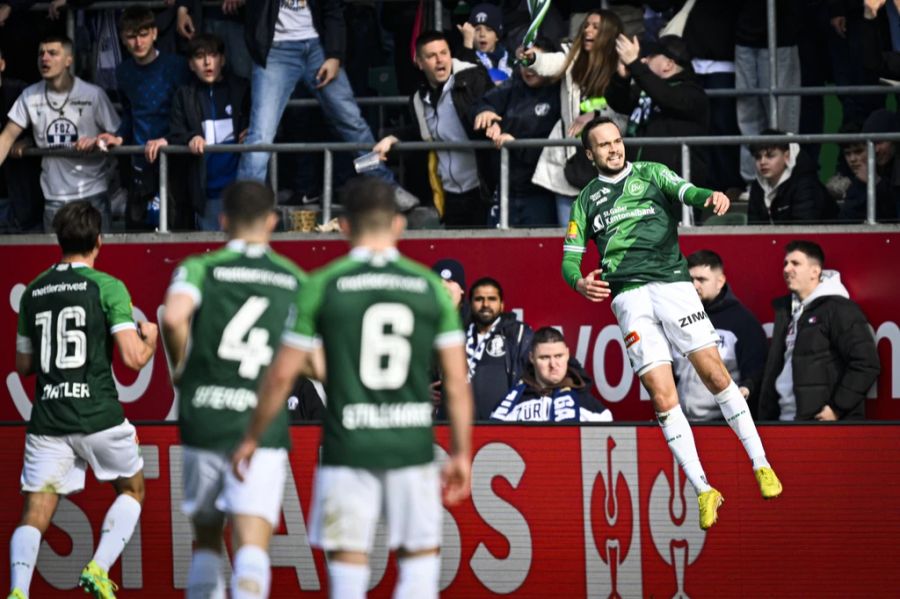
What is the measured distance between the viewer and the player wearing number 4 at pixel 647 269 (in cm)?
1157

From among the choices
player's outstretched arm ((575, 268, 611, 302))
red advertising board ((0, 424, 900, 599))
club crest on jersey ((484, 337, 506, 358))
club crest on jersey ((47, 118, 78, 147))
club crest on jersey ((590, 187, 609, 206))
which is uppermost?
club crest on jersey ((47, 118, 78, 147))

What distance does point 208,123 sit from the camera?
15.0m

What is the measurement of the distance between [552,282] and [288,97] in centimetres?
284

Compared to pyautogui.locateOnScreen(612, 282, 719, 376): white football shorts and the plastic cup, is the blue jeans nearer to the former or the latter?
the plastic cup

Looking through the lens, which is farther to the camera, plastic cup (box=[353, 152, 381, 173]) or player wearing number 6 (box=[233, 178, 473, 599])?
plastic cup (box=[353, 152, 381, 173])

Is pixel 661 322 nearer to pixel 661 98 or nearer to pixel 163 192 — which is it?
pixel 661 98

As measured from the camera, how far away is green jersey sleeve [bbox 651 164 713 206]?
11203mm

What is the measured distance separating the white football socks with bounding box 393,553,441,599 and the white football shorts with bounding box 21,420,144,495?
323 centimetres

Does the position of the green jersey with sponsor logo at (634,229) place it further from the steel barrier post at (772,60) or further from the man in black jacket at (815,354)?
the steel barrier post at (772,60)

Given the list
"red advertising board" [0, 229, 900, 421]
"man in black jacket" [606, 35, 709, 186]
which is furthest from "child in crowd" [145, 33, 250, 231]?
"man in black jacket" [606, 35, 709, 186]

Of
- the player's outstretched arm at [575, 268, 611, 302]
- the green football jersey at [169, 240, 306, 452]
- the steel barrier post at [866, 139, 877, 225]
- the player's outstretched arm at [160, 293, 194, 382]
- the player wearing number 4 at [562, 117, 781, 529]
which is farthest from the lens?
the steel barrier post at [866, 139, 877, 225]

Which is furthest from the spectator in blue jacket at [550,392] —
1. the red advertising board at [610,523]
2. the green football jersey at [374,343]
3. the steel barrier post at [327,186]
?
the green football jersey at [374,343]

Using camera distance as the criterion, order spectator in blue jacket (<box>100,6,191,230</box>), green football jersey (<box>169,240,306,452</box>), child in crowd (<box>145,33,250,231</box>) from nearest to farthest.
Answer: green football jersey (<box>169,240,306,452</box>)
child in crowd (<box>145,33,250,231</box>)
spectator in blue jacket (<box>100,6,191,230</box>)

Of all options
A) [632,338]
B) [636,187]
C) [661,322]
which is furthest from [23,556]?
[636,187]
